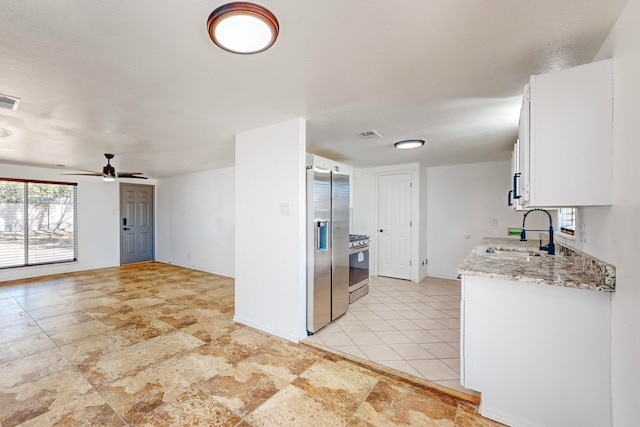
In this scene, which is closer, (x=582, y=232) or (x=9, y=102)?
(x=582, y=232)

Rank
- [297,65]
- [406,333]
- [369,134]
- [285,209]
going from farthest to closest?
[369,134] → [406,333] → [285,209] → [297,65]

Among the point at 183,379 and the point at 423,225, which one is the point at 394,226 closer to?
the point at 423,225

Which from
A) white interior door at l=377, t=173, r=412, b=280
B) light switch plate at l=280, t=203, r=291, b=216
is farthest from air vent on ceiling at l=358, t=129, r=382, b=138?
white interior door at l=377, t=173, r=412, b=280

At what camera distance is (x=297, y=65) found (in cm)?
177

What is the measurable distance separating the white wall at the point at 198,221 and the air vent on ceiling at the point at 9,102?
11.1 ft

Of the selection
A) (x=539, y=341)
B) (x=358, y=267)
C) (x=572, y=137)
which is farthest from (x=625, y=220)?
(x=358, y=267)

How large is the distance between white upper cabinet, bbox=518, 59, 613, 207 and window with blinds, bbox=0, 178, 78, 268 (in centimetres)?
795

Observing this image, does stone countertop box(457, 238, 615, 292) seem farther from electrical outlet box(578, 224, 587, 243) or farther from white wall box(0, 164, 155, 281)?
white wall box(0, 164, 155, 281)

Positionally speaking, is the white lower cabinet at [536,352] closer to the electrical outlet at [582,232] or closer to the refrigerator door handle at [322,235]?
the electrical outlet at [582,232]

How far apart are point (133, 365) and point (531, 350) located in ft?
9.71

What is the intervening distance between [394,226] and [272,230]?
3.19m

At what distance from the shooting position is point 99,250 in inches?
253

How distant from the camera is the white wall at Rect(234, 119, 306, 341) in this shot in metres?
2.79

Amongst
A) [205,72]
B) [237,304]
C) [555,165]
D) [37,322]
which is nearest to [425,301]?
[237,304]
